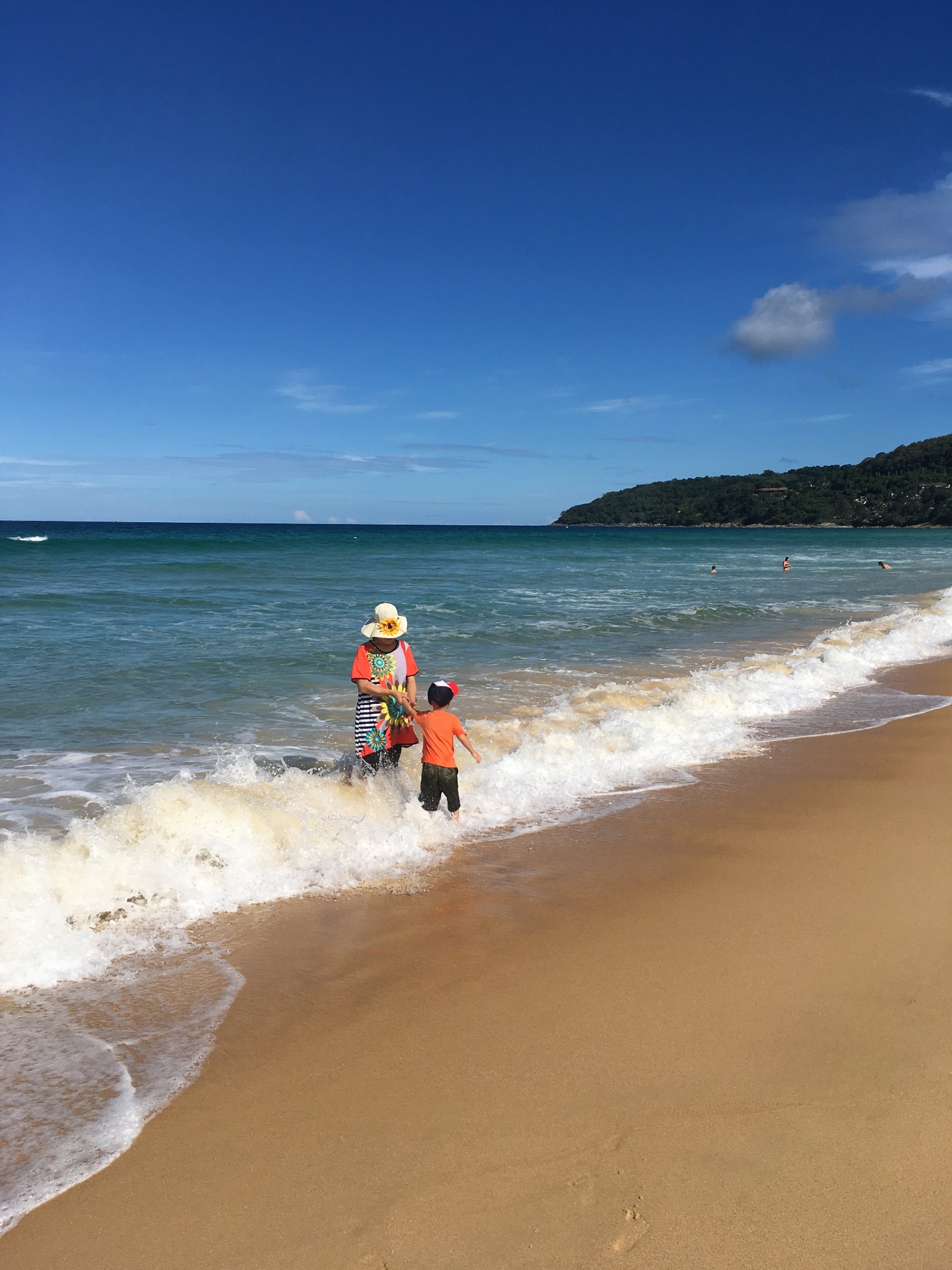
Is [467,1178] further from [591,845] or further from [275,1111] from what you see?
[591,845]

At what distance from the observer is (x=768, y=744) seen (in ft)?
28.7

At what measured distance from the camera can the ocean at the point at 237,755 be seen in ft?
12.1

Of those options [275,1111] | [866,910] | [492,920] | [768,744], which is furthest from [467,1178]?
[768,744]

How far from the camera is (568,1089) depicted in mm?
3205

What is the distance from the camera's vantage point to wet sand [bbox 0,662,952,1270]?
2.54 meters

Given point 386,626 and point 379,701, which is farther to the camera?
point 379,701

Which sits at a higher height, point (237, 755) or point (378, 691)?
point (378, 691)

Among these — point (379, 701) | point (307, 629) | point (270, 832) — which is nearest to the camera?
point (270, 832)

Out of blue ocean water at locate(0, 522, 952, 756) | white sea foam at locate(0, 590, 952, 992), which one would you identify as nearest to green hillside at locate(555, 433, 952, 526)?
blue ocean water at locate(0, 522, 952, 756)

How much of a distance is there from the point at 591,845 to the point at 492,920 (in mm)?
1439

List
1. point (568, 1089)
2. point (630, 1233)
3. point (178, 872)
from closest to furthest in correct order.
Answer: point (630, 1233)
point (568, 1089)
point (178, 872)

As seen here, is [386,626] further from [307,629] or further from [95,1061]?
[307,629]

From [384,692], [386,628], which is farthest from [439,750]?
[386,628]

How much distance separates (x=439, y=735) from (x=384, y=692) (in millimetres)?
603
